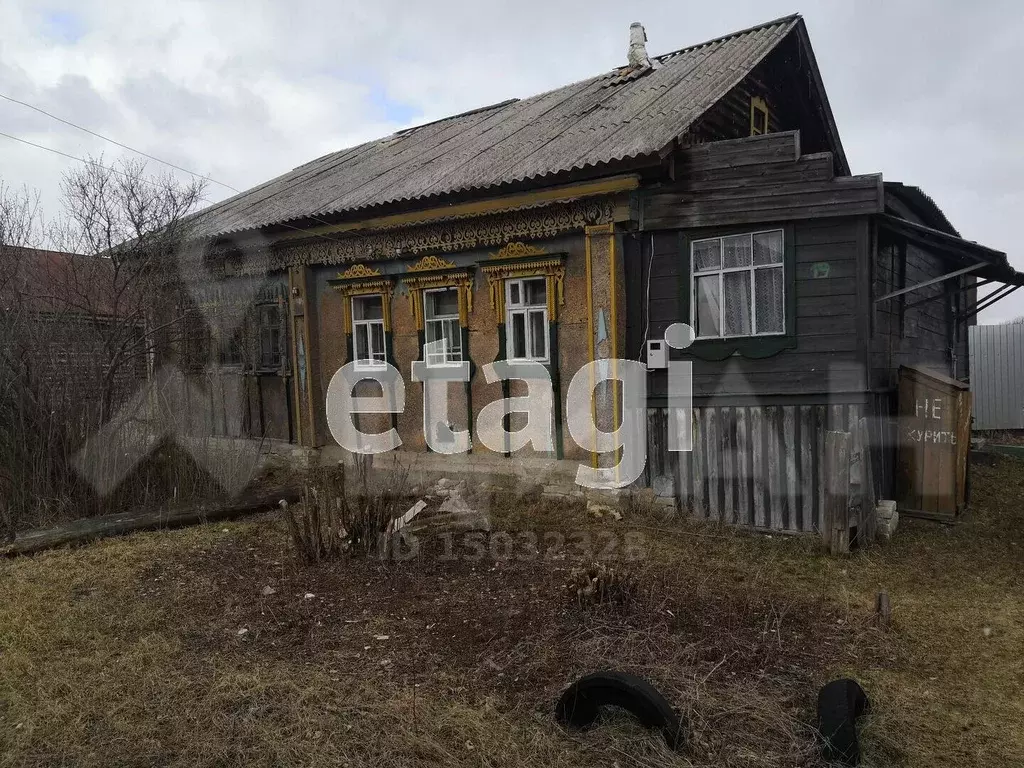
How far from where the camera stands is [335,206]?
10266 millimetres

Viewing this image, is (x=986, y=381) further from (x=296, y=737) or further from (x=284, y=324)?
(x=296, y=737)

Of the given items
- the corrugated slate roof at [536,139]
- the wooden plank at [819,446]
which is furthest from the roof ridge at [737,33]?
the wooden plank at [819,446]

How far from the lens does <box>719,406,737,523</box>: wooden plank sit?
7496mm

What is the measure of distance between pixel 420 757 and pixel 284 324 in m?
8.95

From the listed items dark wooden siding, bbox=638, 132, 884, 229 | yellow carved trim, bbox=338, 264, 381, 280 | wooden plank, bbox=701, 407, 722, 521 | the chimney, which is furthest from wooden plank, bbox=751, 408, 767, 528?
the chimney

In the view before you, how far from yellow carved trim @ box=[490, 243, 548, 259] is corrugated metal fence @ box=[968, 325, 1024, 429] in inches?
445

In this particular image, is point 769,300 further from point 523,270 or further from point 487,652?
point 487,652

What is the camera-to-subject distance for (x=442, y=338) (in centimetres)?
972

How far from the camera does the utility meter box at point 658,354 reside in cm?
778

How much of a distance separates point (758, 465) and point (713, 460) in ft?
1.56

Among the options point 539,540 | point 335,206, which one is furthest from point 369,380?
point 539,540

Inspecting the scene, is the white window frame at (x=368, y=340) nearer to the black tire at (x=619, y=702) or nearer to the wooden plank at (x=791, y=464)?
the wooden plank at (x=791, y=464)

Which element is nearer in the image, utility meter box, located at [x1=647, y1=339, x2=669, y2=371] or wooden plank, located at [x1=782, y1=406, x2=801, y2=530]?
wooden plank, located at [x1=782, y1=406, x2=801, y2=530]

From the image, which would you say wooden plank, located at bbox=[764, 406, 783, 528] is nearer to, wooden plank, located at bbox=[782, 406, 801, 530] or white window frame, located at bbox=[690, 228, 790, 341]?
wooden plank, located at bbox=[782, 406, 801, 530]
